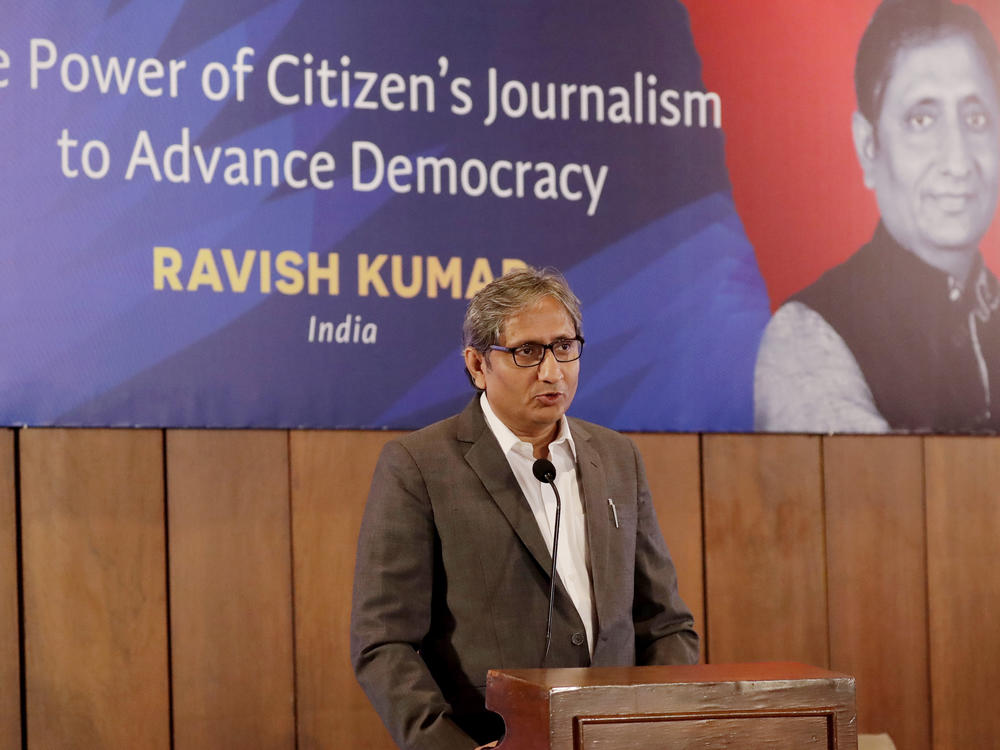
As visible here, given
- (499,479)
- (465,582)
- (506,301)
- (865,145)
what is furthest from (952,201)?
(465,582)

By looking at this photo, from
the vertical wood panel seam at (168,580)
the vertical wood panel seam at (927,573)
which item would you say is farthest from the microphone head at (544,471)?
the vertical wood panel seam at (927,573)

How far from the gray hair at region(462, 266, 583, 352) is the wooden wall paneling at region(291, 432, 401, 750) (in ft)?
2.52

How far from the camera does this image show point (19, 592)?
2729mm

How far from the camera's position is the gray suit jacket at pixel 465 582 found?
2121mm

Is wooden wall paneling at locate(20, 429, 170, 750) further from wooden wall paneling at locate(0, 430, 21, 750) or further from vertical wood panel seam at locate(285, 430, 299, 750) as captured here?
vertical wood panel seam at locate(285, 430, 299, 750)

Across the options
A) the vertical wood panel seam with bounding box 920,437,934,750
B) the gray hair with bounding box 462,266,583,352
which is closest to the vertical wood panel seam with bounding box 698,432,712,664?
the vertical wood panel seam with bounding box 920,437,934,750

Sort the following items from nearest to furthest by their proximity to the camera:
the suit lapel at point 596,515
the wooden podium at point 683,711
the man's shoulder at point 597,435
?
the wooden podium at point 683,711 → the suit lapel at point 596,515 → the man's shoulder at point 597,435

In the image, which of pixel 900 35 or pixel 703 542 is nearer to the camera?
pixel 703 542

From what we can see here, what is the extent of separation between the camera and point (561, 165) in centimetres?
316

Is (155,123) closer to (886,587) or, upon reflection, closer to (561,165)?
(561,165)

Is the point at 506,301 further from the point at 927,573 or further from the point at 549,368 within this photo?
the point at 927,573

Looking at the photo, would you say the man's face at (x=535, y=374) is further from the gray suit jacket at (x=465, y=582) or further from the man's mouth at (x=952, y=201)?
the man's mouth at (x=952, y=201)

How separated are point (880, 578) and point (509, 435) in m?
1.61

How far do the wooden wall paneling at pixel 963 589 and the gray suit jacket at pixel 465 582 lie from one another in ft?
4.63
